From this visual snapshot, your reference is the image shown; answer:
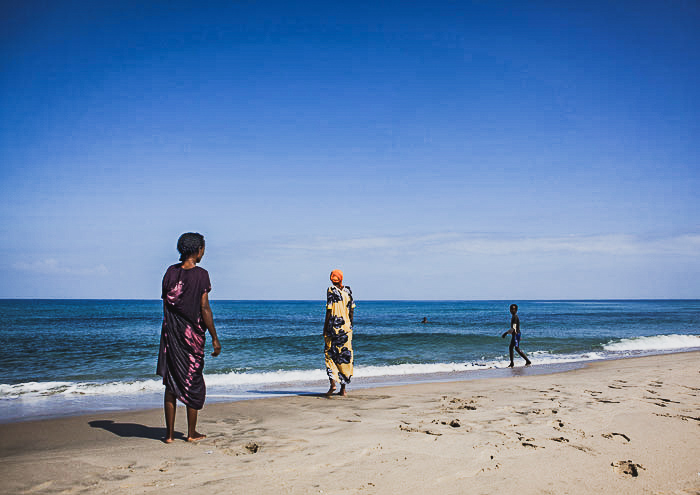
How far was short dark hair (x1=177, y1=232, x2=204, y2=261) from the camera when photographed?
468 centimetres

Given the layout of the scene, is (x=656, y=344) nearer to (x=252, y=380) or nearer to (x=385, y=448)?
(x=252, y=380)

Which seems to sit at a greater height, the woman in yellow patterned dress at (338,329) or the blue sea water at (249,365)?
the woman in yellow patterned dress at (338,329)

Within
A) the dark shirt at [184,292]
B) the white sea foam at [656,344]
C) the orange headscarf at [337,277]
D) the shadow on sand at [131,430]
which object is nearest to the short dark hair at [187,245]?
the dark shirt at [184,292]

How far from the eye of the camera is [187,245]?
15.4 feet

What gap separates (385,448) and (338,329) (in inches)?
127

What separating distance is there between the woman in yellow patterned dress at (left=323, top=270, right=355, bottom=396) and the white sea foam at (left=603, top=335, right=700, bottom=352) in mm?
14453

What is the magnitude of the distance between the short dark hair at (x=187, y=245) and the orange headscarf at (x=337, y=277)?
306 centimetres

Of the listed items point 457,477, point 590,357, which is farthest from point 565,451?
point 590,357

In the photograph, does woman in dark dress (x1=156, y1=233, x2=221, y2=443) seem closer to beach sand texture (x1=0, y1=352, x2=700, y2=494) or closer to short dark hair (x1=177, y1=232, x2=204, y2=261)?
short dark hair (x1=177, y1=232, x2=204, y2=261)

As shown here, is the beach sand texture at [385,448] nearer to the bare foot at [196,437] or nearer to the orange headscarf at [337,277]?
the bare foot at [196,437]

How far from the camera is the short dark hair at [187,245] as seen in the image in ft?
15.4

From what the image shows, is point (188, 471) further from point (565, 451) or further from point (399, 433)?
point (565, 451)

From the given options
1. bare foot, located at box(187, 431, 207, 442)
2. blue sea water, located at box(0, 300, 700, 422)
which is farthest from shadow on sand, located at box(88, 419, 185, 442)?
blue sea water, located at box(0, 300, 700, 422)

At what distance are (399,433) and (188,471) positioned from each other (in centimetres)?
218
